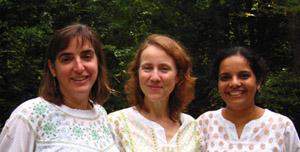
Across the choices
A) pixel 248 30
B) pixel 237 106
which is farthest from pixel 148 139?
pixel 248 30

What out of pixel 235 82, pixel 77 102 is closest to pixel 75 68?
pixel 77 102

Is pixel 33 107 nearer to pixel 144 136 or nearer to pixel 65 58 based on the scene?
pixel 65 58

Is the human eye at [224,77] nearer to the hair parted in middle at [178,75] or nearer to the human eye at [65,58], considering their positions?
the hair parted in middle at [178,75]

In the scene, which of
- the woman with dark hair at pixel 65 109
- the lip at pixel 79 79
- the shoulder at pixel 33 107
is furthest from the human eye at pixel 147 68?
the shoulder at pixel 33 107

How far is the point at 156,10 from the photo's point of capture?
10.3 metres

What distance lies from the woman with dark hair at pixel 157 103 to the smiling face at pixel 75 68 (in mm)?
622

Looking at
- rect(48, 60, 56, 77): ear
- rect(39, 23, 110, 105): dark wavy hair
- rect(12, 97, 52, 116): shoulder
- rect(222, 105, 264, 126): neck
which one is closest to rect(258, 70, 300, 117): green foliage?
rect(222, 105, 264, 126): neck

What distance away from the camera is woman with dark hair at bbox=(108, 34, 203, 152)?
361 centimetres

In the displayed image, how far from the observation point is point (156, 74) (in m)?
3.59

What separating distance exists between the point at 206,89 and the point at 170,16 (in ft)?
5.80

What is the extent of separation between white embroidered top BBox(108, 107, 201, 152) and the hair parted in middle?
0.48 ft

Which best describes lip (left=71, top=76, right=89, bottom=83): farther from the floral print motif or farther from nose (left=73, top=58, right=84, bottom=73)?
the floral print motif

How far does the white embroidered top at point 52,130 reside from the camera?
2705 millimetres

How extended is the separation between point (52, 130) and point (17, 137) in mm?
239
